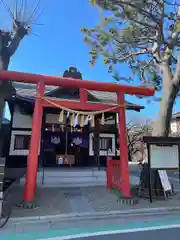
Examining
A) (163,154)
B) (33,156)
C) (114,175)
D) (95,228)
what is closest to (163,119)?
(163,154)

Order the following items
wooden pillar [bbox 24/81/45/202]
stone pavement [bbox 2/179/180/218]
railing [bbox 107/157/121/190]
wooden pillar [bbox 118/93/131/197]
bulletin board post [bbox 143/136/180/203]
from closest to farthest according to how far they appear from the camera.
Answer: stone pavement [bbox 2/179/180/218]
wooden pillar [bbox 24/81/45/202]
wooden pillar [bbox 118/93/131/197]
bulletin board post [bbox 143/136/180/203]
railing [bbox 107/157/121/190]

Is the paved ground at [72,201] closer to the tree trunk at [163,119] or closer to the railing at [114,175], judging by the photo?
the railing at [114,175]

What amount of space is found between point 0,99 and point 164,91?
596 cm

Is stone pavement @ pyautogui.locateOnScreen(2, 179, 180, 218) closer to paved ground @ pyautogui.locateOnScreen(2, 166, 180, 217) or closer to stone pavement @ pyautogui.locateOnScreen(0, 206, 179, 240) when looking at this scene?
paved ground @ pyautogui.locateOnScreen(2, 166, 180, 217)

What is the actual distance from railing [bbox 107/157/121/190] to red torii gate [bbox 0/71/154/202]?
0.62 m

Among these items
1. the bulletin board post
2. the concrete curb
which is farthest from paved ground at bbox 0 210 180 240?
the bulletin board post

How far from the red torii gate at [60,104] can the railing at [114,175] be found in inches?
24.5

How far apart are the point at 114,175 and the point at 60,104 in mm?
3504

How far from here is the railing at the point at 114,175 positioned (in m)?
6.85

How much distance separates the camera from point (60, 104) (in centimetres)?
607

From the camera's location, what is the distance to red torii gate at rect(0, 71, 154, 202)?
5.50m

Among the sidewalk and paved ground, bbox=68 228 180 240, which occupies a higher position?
the sidewalk

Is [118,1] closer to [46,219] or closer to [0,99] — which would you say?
[0,99]

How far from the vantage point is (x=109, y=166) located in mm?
7680
